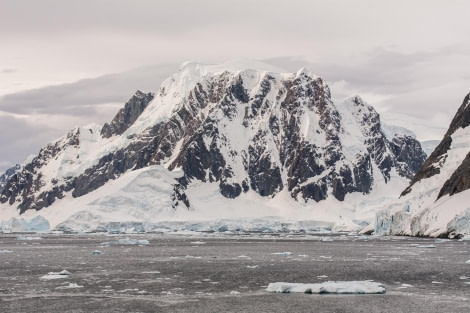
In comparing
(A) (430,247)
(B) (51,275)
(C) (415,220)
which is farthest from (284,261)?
(C) (415,220)

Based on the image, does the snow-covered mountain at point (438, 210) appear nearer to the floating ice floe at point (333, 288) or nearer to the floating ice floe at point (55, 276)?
the floating ice floe at point (333, 288)

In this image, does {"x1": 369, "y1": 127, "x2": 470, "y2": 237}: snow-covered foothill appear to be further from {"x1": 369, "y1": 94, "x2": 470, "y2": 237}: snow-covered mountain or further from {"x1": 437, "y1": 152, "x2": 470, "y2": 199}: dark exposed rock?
{"x1": 437, "y1": 152, "x2": 470, "y2": 199}: dark exposed rock

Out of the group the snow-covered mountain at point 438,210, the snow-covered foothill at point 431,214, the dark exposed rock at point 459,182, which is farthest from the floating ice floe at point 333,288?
the dark exposed rock at point 459,182

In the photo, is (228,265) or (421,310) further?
(228,265)

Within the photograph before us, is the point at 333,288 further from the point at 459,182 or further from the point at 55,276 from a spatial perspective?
the point at 459,182

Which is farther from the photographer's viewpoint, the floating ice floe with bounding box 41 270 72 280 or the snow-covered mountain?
the snow-covered mountain

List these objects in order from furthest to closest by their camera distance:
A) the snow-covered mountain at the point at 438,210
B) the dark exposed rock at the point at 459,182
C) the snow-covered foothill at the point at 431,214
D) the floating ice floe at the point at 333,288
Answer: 1. the dark exposed rock at the point at 459,182
2. the snow-covered mountain at the point at 438,210
3. the snow-covered foothill at the point at 431,214
4. the floating ice floe at the point at 333,288

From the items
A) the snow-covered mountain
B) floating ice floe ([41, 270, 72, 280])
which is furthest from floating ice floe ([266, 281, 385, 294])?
the snow-covered mountain

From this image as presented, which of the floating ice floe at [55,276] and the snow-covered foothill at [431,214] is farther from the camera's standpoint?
the snow-covered foothill at [431,214]

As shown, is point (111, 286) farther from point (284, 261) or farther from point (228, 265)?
point (284, 261)

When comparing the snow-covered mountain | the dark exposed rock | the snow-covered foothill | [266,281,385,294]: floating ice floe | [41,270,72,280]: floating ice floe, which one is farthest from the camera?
the dark exposed rock

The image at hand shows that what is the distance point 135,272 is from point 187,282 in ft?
36.1

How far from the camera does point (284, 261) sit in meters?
79.2

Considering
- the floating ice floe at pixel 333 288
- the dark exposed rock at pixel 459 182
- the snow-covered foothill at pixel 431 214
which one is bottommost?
the floating ice floe at pixel 333 288
